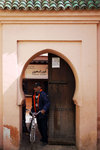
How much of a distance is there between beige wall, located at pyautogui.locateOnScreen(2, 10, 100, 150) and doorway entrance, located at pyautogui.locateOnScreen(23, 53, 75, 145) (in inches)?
36.7

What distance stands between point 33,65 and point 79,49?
853 cm

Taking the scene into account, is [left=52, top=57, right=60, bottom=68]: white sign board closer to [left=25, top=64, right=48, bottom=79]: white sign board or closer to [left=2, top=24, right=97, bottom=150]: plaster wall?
[left=2, top=24, right=97, bottom=150]: plaster wall

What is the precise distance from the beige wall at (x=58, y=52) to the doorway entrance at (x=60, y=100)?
93 centimetres

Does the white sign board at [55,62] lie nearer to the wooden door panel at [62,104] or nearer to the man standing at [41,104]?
the wooden door panel at [62,104]

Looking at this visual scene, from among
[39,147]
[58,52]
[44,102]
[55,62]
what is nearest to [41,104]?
[44,102]

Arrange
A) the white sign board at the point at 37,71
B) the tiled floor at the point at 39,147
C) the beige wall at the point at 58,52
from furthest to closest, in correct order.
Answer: the white sign board at the point at 37,71
the tiled floor at the point at 39,147
the beige wall at the point at 58,52

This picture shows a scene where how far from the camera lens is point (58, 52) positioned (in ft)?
20.8

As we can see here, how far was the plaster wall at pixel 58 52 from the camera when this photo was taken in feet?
20.4

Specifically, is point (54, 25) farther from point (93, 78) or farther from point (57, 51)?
point (93, 78)

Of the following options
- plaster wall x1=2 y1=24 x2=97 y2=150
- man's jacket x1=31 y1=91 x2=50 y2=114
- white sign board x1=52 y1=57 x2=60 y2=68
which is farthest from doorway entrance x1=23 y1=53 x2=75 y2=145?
plaster wall x1=2 y1=24 x2=97 y2=150

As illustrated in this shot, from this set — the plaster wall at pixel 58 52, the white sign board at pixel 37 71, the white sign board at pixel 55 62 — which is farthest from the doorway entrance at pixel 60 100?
the white sign board at pixel 37 71

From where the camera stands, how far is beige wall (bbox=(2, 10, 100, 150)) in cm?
622

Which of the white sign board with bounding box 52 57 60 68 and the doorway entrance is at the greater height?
the white sign board with bounding box 52 57 60 68

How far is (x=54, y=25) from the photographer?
20.5 ft
